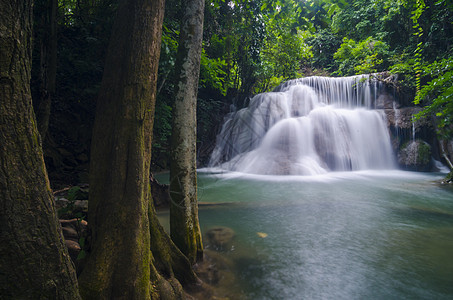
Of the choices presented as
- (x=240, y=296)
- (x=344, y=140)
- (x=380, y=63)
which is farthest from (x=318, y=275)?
(x=380, y=63)

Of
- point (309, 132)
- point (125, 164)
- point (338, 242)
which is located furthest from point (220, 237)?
point (309, 132)

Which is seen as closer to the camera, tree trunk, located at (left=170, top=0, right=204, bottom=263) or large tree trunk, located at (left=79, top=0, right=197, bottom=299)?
large tree trunk, located at (left=79, top=0, right=197, bottom=299)

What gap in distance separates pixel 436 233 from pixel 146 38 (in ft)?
17.2

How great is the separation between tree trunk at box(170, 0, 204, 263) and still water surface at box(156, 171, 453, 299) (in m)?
0.90

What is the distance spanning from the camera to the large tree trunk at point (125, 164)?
1.75 m

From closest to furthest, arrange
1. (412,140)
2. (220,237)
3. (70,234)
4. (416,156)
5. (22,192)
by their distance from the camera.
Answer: (22,192) → (70,234) → (220,237) → (416,156) → (412,140)

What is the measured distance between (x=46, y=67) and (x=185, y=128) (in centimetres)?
360

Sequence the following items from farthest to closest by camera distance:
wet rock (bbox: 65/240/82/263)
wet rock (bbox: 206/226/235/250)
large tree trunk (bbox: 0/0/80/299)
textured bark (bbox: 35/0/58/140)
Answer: textured bark (bbox: 35/0/58/140) < wet rock (bbox: 206/226/235/250) < wet rock (bbox: 65/240/82/263) < large tree trunk (bbox: 0/0/80/299)

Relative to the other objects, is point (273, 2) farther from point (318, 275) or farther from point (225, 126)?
point (225, 126)

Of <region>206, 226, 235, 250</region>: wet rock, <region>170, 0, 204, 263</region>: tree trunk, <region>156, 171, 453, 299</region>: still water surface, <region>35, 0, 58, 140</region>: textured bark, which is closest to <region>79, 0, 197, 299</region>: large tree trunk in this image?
<region>170, 0, 204, 263</region>: tree trunk

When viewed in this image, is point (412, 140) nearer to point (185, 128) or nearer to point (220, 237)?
point (220, 237)

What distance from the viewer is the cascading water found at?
1198cm

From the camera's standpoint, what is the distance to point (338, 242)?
390 centimetres

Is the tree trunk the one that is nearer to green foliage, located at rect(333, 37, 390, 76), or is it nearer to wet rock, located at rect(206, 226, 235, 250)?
wet rock, located at rect(206, 226, 235, 250)
